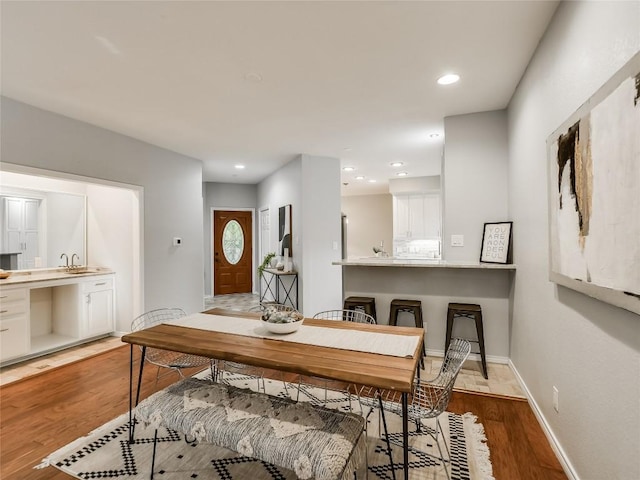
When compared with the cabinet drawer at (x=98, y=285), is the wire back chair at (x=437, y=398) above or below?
below

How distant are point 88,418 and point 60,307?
245 cm

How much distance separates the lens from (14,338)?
3363mm

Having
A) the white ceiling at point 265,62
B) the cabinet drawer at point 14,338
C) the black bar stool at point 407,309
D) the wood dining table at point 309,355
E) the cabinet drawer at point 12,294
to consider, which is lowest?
the cabinet drawer at point 14,338

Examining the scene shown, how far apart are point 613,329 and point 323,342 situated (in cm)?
128

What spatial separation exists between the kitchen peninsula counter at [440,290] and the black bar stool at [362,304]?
152mm

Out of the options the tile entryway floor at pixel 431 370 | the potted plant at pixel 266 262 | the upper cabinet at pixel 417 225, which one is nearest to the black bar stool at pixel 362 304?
the tile entryway floor at pixel 431 370

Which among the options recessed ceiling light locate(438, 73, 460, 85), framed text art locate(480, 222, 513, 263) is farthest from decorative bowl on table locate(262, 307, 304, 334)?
recessed ceiling light locate(438, 73, 460, 85)

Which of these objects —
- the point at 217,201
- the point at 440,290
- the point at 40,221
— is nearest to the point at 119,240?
the point at 40,221

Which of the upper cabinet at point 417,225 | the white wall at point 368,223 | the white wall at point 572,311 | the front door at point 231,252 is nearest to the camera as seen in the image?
the white wall at point 572,311

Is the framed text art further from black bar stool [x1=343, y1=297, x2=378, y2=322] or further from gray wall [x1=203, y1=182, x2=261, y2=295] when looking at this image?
gray wall [x1=203, y1=182, x2=261, y2=295]

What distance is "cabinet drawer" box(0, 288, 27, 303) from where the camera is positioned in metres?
3.30

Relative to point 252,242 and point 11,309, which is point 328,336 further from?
point 252,242

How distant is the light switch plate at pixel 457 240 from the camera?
345 centimetres

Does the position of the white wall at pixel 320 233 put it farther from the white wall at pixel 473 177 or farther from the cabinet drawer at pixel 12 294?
the cabinet drawer at pixel 12 294
